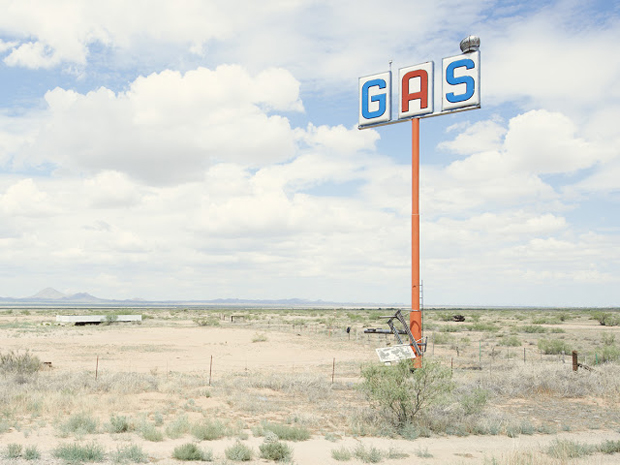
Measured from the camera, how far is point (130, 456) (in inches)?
444

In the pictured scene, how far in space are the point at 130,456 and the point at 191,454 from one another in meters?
1.29

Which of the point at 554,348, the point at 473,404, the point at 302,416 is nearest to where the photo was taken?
the point at 473,404

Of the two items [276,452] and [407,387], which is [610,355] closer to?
[407,387]

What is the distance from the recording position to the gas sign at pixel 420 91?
1695 centimetres

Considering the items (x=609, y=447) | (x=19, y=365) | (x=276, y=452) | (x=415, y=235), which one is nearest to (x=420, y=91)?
(x=415, y=235)

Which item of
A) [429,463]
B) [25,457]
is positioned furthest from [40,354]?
[429,463]

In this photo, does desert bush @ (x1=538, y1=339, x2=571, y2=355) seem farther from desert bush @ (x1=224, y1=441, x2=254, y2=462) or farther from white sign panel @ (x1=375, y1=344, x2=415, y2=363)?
desert bush @ (x1=224, y1=441, x2=254, y2=462)

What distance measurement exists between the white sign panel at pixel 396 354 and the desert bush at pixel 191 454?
5.92 m

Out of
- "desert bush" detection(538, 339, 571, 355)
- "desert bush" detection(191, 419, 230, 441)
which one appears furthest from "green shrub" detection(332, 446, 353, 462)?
"desert bush" detection(538, 339, 571, 355)

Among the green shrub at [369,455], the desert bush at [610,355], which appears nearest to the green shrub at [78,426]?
the green shrub at [369,455]

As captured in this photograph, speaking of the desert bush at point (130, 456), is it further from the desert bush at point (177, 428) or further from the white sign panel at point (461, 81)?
the white sign panel at point (461, 81)

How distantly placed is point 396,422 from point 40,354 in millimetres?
27411

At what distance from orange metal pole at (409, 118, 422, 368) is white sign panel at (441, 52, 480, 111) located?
1.28 meters

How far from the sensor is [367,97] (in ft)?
61.0
